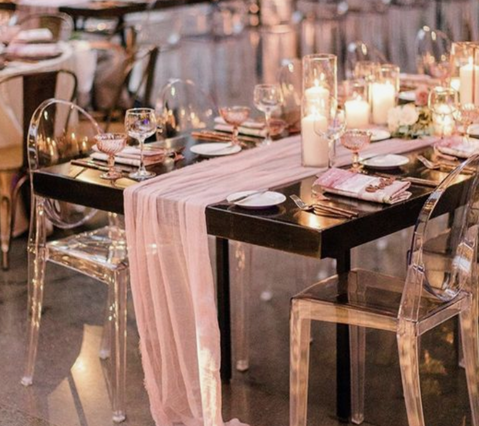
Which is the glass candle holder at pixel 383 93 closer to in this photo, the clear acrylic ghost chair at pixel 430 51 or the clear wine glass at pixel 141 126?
the clear acrylic ghost chair at pixel 430 51

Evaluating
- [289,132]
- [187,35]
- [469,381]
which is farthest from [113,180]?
[187,35]

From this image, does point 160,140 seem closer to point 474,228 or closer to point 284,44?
point 474,228

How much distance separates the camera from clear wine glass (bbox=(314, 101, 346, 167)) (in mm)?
3574

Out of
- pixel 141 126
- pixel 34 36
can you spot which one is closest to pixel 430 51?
pixel 141 126

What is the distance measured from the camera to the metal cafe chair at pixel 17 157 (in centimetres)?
499

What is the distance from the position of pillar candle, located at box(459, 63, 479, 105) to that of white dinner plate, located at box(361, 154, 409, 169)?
0.53m

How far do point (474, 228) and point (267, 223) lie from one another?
0.59 metres

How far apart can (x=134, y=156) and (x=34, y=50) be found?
2476 millimetres

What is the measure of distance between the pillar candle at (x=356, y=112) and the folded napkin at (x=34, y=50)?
2145 millimetres

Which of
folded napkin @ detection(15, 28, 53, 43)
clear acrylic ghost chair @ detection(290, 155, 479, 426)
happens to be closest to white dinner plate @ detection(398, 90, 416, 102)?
clear acrylic ghost chair @ detection(290, 155, 479, 426)

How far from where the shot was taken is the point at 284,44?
860 centimetres

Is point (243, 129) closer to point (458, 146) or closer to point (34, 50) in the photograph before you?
point (458, 146)

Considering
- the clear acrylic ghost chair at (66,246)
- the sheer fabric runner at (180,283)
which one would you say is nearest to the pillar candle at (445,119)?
the sheer fabric runner at (180,283)

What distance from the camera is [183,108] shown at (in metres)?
4.53
